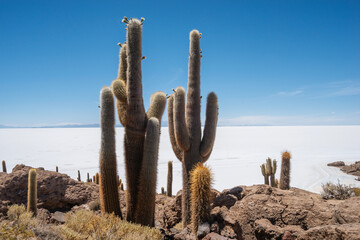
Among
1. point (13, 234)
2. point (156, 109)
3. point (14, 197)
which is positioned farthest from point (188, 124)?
point (14, 197)

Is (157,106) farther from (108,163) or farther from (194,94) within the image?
(194,94)

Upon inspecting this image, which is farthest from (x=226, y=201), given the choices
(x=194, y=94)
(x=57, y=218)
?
(x=57, y=218)

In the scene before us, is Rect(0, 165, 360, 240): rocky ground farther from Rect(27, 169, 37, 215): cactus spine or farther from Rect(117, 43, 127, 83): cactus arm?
Rect(117, 43, 127, 83): cactus arm

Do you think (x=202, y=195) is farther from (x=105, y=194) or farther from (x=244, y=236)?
(x=105, y=194)

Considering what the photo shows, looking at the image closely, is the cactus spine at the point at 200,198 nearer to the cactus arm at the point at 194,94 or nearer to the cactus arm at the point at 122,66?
the cactus arm at the point at 194,94

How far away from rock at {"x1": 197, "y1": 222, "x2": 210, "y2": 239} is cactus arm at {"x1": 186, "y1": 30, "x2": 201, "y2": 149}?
368cm

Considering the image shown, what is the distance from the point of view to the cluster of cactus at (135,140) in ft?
19.8

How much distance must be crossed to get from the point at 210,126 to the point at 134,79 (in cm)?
339

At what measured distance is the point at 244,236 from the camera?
5.03m

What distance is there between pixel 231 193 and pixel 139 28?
524 centimetres

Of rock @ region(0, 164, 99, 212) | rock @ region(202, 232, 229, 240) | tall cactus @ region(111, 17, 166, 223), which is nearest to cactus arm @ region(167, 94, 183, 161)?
tall cactus @ region(111, 17, 166, 223)

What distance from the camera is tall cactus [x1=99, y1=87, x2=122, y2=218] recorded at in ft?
19.8

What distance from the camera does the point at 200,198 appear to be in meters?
4.92

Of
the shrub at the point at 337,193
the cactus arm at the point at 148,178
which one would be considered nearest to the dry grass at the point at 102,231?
the cactus arm at the point at 148,178
